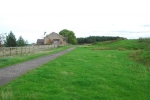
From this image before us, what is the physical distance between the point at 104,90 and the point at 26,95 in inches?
115

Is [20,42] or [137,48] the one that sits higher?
[20,42]

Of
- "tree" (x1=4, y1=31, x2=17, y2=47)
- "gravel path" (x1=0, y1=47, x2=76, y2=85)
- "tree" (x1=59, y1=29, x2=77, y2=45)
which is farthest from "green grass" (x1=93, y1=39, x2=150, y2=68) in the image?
"tree" (x1=59, y1=29, x2=77, y2=45)

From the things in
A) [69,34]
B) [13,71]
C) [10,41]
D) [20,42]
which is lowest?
[13,71]

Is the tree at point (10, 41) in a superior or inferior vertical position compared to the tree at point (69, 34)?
inferior

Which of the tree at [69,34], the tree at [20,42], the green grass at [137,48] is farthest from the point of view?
the tree at [69,34]

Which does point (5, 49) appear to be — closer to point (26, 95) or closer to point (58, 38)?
point (26, 95)

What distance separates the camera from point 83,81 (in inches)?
362

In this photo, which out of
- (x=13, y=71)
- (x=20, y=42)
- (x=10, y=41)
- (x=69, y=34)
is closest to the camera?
(x=13, y=71)

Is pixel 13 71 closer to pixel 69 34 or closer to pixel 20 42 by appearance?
pixel 20 42

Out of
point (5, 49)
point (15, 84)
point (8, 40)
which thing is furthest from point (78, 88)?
point (8, 40)

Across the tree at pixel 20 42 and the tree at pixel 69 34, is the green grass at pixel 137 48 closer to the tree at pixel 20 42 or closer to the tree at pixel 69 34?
the tree at pixel 20 42

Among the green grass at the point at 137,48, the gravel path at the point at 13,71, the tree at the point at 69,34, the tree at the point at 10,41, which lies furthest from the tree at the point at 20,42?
the gravel path at the point at 13,71

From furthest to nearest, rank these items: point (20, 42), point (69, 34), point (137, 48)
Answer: point (69, 34)
point (20, 42)
point (137, 48)

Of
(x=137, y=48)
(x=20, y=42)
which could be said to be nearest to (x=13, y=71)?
(x=137, y=48)
